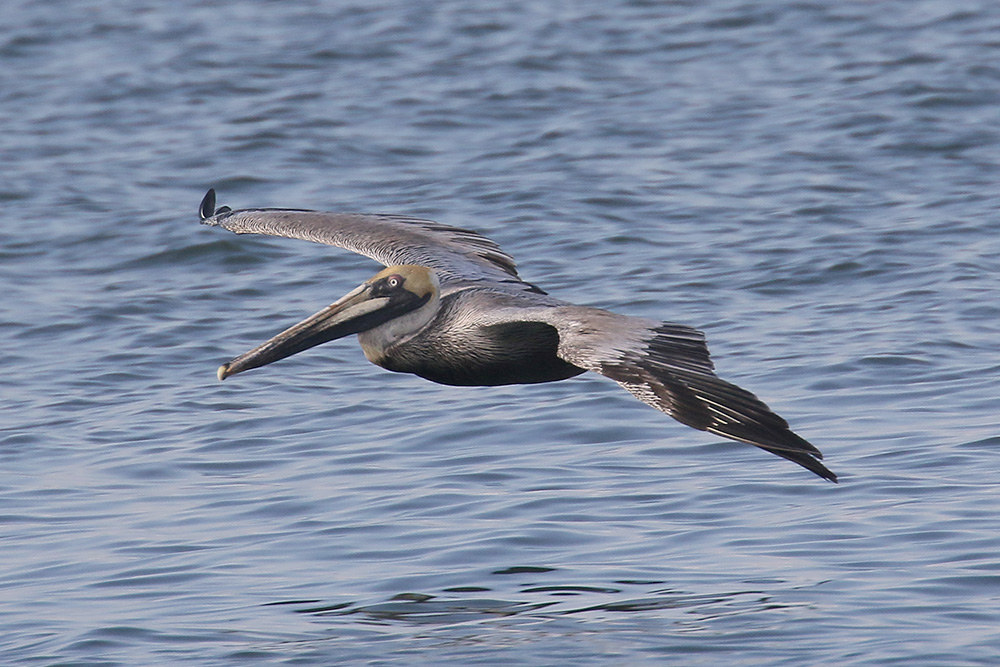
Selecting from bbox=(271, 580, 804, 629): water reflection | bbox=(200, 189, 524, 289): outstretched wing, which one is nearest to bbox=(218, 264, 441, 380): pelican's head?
bbox=(200, 189, 524, 289): outstretched wing

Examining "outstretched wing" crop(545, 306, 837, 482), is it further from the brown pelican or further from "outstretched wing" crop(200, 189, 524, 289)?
"outstretched wing" crop(200, 189, 524, 289)

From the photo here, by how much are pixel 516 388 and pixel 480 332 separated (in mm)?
2235

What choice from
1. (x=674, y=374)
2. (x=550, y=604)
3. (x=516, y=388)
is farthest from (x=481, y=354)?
(x=516, y=388)

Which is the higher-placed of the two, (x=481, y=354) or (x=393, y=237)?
(x=393, y=237)

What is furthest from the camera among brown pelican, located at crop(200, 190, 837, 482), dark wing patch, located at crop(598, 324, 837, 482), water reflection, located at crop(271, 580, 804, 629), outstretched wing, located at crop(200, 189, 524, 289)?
outstretched wing, located at crop(200, 189, 524, 289)

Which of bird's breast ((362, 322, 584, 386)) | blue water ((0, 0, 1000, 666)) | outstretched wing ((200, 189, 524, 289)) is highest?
outstretched wing ((200, 189, 524, 289))

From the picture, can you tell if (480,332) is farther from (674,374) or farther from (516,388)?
(516,388)

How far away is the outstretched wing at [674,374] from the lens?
5602 millimetres

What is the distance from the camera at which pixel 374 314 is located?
23.9ft

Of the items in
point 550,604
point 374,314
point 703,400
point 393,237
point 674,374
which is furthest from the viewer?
point 393,237

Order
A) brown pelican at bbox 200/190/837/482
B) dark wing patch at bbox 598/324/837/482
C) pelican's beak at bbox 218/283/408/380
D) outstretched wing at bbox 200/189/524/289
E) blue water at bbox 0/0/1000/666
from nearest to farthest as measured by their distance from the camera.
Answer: dark wing patch at bbox 598/324/837/482 → brown pelican at bbox 200/190/837/482 → blue water at bbox 0/0/1000/666 → pelican's beak at bbox 218/283/408/380 → outstretched wing at bbox 200/189/524/289

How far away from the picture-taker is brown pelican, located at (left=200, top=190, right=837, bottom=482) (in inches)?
227

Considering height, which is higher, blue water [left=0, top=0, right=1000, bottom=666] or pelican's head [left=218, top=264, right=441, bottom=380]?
pelican's head [left=218, top=264, right=441, bottom=380]

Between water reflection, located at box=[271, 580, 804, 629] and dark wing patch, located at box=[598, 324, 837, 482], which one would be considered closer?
dark wing patch, located at box=[598, 324, 837, 482]
